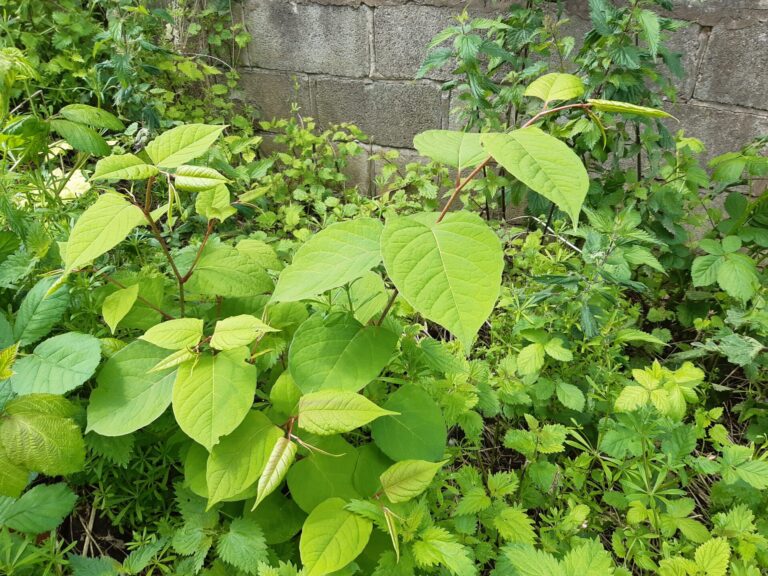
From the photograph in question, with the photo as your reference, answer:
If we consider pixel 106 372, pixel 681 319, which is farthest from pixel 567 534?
pixel 681 319

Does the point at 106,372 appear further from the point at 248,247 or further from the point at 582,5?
the point at 582,5

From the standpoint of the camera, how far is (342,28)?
2795 mm

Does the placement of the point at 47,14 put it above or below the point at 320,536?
above

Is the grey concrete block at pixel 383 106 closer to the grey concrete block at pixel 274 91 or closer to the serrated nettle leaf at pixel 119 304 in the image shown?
the grey concrete block at pixel 274 91

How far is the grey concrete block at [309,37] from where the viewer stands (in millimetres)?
2783

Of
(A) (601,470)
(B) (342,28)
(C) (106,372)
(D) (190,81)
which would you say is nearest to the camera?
(C) (106,372)

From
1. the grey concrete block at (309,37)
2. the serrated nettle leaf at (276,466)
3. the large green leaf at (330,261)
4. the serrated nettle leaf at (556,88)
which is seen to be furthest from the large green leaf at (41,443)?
the grey concrete block at (309,37)

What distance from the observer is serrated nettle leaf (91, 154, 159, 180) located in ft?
2.77

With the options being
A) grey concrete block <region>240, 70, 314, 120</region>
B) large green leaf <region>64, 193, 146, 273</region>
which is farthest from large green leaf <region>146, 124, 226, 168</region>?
grey concrete block <region>240, 70, 314, 120</region>

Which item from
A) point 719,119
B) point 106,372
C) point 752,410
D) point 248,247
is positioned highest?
point 719,119

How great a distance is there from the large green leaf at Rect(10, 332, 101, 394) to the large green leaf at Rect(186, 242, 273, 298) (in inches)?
9.5

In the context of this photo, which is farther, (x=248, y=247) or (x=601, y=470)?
(x=601, y=470)

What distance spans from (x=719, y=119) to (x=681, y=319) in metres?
0.99

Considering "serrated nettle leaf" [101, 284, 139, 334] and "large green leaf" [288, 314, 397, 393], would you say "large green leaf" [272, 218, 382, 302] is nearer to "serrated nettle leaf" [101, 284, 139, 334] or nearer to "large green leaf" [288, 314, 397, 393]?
"large green leaf" [288, 314, 397, 393]
